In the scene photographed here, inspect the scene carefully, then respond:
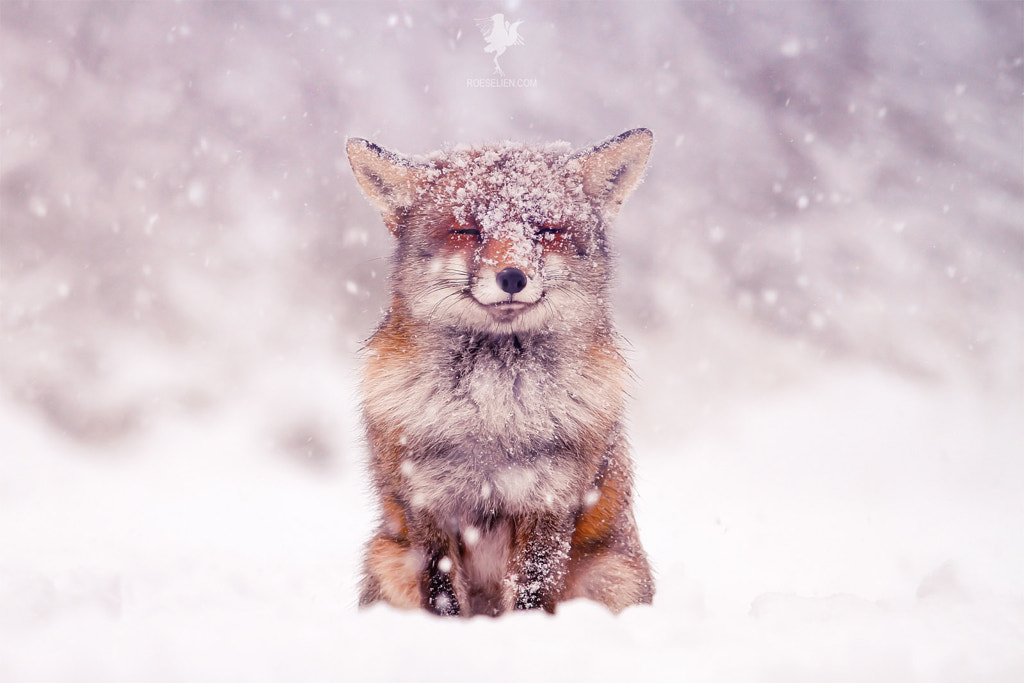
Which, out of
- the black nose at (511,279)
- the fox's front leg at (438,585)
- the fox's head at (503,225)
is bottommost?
the fox's front leg at (438,585)

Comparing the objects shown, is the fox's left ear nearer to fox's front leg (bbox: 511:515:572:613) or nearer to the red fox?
the red fox

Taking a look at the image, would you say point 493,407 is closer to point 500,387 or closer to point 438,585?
point 500,387

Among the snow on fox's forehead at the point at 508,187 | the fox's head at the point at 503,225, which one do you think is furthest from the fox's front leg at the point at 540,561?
the snow on fox's forehead at the point at 508,187

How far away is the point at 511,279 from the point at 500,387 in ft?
1.35

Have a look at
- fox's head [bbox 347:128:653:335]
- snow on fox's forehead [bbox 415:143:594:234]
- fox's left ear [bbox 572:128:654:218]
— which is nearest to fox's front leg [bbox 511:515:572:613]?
fox's head [bbox 347:128:653:335]

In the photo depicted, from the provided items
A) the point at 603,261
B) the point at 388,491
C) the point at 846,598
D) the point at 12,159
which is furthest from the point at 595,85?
the point at 12,159

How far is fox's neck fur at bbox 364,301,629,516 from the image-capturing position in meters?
2.06

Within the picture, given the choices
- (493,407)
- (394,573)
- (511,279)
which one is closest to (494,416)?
(493,407)

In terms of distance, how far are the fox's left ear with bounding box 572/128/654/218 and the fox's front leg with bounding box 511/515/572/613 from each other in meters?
1.13

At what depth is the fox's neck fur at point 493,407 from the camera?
206cm

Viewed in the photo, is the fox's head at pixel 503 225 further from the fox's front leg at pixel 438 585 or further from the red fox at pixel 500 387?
the fox's front leg at pixel 438 585

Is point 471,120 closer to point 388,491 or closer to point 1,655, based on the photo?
point 388,491

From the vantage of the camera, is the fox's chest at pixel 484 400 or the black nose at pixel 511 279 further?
the fox's chest at pixel 484 400

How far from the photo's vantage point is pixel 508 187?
214 cm
